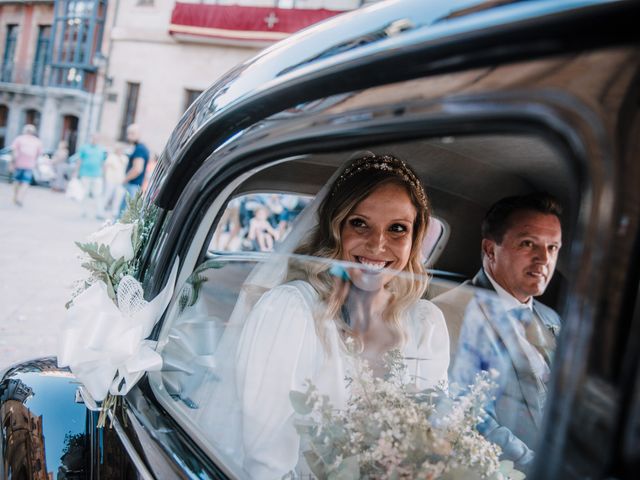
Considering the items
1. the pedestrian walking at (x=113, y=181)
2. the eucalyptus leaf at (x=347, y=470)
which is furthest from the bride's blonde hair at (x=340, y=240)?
the pedestrian walking at (x=113, y=181)

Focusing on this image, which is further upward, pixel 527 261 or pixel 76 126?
pixel 76 126

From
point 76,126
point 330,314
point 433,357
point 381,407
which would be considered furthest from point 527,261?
point 76,126

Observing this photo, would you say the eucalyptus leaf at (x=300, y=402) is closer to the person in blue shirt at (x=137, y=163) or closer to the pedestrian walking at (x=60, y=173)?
the person in blue shirt at (x=137, y=163)

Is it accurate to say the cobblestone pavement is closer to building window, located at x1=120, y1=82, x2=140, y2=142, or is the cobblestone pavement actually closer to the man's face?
the man's face

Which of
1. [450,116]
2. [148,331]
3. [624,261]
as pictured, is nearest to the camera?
[624,261]

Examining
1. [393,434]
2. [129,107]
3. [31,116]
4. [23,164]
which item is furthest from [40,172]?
[393,434]

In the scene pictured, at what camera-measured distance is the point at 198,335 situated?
1.32 metres

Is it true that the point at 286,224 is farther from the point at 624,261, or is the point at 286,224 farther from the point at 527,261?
the point at 624,261

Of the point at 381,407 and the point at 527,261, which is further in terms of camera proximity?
the point at 527,261

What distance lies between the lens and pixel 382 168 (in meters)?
1.41

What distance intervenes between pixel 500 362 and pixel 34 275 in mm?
5690

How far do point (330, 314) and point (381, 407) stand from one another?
339 mm

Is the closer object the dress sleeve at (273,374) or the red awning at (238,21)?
the dress sleeve at (273,374)

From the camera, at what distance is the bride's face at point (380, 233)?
1453 mm
